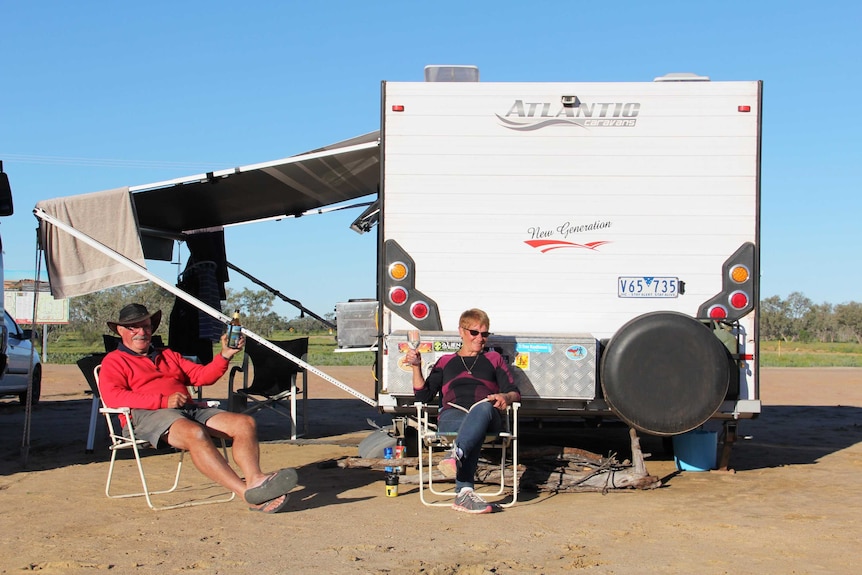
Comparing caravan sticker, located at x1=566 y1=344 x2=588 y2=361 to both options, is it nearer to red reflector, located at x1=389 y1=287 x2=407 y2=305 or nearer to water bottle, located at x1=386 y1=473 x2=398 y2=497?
red reflector, located at x1=389 y1=287 x2=407 y2=305

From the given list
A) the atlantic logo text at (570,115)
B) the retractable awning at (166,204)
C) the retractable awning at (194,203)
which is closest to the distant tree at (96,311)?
the retractable awning at (194,203)

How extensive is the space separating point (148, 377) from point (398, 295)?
1.69 m

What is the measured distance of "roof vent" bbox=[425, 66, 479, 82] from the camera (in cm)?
644

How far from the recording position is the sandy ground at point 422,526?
4.26 meters

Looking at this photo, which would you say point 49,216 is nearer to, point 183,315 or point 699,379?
point 183,315

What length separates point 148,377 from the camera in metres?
5.82

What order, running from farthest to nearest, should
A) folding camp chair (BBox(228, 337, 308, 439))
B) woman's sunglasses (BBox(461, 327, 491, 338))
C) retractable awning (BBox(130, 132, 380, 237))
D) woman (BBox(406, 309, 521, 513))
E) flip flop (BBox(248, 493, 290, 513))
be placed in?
folding camp chair (BBox(228, 337, 308, 439))
retractable awning (BBox(130, 132, 380, 237))
woman's sunglasses (BBox(461, 327, 491, 338))
woman (BBox(406, 309, 521, 513))
flip flop (BBox(248, 493, 290, 513))

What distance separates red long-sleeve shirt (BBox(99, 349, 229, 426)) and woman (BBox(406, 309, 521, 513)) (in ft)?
4.30

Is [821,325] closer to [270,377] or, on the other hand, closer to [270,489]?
[270,377]

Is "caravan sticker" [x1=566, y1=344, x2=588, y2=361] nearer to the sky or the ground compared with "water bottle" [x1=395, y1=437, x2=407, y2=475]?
nearer to the sky

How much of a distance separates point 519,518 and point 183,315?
530cm

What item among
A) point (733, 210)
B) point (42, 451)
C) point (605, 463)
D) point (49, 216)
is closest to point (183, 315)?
point (42, 451)

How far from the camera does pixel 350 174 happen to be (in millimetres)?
8227

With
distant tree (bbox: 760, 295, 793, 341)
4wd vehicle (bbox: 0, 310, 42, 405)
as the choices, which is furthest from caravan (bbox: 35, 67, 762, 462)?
distant tree (bbox: 760, 295, 793, 341)
